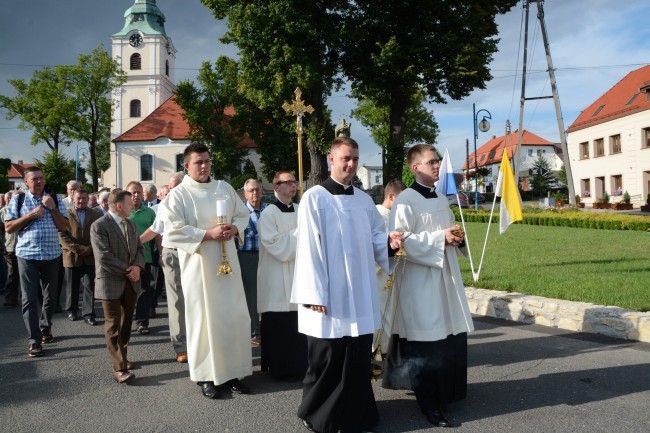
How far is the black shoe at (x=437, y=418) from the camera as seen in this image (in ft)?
14.0

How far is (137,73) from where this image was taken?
2383 inches

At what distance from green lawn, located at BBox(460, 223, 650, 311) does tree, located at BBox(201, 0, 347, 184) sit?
10.9 meters

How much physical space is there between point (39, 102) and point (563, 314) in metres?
51.9

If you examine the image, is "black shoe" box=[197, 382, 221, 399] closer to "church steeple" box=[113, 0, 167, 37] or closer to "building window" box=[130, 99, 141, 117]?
"building window" box=[130, 99, 141, 117]

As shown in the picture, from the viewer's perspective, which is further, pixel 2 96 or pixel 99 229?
pixel 2 96

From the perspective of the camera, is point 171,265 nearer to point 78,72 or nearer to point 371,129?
point 371,129

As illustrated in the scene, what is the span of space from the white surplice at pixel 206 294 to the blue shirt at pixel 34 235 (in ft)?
7.95

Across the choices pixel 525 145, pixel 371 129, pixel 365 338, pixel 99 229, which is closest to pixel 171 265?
pixel 99 229

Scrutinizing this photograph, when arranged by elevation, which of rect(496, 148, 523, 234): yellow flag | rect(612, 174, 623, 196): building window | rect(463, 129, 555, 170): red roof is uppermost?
rect(463, 129, 555, 170): red roof

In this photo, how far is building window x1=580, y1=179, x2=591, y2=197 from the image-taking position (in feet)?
152

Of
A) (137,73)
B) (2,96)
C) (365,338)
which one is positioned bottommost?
(365,338)

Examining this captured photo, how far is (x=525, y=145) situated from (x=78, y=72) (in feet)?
212

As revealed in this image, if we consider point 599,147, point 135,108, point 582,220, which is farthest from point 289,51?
point 135,108

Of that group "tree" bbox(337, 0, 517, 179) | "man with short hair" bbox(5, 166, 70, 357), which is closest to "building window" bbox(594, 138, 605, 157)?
"tree" bbox(337, 0, 517, 179)
